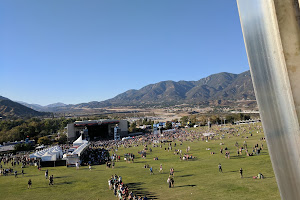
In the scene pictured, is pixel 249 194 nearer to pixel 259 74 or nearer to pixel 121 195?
pixel 121 195

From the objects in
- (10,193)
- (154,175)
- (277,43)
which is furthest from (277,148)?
(10,193)

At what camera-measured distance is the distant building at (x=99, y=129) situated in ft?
207

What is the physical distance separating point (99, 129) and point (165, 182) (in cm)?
5732

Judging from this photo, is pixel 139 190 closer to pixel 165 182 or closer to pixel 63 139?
pixel 165 182

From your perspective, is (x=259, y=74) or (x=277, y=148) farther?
(x=259, y=74)

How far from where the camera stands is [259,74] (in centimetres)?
200

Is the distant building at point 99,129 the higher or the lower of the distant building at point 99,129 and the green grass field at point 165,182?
the higher

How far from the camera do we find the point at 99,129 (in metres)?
72.2

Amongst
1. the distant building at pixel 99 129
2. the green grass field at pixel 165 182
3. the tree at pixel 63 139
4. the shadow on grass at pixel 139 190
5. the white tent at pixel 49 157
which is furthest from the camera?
the distant building at pixel 99 129

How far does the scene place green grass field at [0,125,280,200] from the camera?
15.0 metres

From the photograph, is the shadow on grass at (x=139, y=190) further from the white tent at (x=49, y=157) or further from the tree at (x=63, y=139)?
the tree at (x=63, y=139)

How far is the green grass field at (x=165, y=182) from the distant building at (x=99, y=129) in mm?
37621

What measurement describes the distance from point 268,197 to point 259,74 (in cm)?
1489

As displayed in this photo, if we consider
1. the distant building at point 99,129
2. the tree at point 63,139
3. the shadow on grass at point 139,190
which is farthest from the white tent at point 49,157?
the distant building at point 99,129
